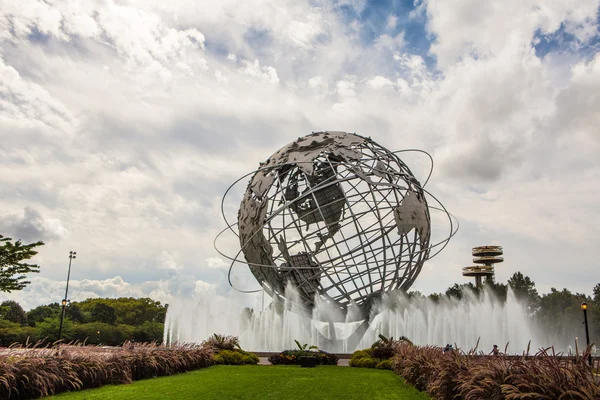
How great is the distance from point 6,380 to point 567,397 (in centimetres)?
825

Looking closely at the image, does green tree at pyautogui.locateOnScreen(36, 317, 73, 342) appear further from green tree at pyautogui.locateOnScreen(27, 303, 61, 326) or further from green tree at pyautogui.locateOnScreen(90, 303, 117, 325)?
green tree at pyautogui.locateOnScreen(27, 303, 61, 326)

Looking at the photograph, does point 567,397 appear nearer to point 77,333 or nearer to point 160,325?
point 77,333

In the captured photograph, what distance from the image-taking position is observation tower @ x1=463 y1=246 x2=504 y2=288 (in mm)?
74562

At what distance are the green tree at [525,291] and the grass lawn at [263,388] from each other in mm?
51181

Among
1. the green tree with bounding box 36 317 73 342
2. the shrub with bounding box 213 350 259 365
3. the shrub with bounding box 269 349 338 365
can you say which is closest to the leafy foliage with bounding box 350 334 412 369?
the shrub with bounding box 269 349 338 365

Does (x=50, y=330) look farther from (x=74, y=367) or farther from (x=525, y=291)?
(x=525, y=291)

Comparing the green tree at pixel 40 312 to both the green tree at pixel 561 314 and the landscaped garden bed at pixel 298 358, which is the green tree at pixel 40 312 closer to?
the landscaped garden bed at pixel 298 358

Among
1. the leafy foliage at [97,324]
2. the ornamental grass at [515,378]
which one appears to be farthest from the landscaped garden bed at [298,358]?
the leafy foliage at [97,324]

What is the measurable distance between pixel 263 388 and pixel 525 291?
56.3 m

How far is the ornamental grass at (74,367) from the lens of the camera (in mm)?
8430

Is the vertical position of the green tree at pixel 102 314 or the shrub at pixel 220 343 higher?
the green tree at pixel 102 314

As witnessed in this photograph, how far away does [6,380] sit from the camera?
7.84 metres

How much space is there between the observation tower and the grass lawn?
6724cm

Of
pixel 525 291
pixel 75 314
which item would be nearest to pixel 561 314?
pixel 525 291
